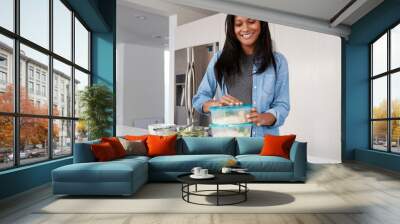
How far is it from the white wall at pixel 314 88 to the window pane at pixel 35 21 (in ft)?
15.3

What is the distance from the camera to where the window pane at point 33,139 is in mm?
5207

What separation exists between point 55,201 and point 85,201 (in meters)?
0.34

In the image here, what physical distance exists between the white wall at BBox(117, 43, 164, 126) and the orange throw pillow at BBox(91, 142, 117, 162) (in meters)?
9.05

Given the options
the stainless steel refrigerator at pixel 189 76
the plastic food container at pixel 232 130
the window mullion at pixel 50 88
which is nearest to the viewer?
the window mullion at pixel 50 88

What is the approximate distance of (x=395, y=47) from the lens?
7.79 meters

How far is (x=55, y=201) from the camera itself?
4.36m

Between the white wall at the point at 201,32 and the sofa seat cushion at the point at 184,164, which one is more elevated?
the white wall at the point at 201,32

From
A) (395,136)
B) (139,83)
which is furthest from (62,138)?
(139,83)

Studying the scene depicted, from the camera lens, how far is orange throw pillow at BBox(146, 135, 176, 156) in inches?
242

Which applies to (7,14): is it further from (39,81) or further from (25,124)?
(25,124)

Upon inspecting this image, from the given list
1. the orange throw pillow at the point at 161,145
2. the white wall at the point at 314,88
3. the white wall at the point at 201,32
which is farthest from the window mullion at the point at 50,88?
the white wall at the point at 314,88

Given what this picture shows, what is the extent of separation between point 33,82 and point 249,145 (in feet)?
10.9

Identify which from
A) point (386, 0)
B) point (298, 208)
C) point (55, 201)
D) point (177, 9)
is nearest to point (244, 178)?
point (298, 208)

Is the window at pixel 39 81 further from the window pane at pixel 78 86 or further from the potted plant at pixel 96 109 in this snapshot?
the potted plant at pixel 96 109
